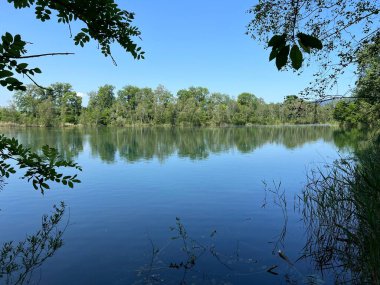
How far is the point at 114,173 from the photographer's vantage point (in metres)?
21.9

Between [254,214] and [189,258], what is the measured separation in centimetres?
472

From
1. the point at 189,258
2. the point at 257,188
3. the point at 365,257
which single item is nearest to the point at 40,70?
the point at 365,257

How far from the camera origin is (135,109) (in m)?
123

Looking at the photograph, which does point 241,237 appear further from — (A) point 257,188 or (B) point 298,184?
(B) point 298,184

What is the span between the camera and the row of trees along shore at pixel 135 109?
107312 mm

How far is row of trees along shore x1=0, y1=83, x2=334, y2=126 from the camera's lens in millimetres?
107312

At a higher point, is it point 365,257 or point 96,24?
point 96,24

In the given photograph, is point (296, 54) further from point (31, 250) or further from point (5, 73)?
point (31, 250)

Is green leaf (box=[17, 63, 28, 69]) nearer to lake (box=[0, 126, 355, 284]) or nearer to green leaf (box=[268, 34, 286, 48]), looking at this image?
green leaf (box=[268, 34, 286, 48])

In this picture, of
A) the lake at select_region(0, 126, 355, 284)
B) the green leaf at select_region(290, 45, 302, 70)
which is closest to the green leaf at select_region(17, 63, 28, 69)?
the green leaf at select_region(290, 45, 302, 70)

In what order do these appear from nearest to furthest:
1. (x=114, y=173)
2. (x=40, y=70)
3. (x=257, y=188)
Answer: (x=40, y=70), (x=257, y=188), (x=114, y=173)

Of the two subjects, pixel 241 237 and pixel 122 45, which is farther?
pixel 241 237

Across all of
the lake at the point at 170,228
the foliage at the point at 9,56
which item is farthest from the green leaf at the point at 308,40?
the lake at the point at 170,228

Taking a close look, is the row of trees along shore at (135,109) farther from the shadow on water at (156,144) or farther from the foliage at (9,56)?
the foliage at (9,56)
